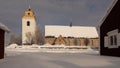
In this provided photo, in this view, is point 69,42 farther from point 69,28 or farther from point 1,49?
point 1,49

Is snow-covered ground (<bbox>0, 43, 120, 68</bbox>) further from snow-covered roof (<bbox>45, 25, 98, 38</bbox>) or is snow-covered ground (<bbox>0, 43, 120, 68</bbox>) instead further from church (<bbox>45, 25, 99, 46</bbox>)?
snow-covered roof (<bbox>45, 25, 98, 38</bbox>)

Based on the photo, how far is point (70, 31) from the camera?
76.6 meters

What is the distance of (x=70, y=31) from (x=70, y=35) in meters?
1.26

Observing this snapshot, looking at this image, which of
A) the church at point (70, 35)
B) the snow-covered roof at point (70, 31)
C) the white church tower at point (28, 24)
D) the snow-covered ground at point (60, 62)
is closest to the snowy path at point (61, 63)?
the snow-covered ground at point (60, 62)

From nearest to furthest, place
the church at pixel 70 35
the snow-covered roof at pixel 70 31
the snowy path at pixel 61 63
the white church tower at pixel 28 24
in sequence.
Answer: the snowy path at pixel 61 63
the church at pixel 70 35
the snow-covered roof at pixel 70 31
the white church tower at pixel 28 24

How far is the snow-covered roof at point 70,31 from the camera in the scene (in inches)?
2931

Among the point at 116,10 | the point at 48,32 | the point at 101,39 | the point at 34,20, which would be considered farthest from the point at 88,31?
the point at 116,10

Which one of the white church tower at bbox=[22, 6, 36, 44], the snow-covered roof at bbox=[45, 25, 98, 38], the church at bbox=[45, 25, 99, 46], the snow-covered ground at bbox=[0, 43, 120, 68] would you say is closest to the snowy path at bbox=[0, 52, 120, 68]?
the snow-covered ground at bbox=[0, 43, 120, 68]

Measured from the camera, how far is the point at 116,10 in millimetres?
22984

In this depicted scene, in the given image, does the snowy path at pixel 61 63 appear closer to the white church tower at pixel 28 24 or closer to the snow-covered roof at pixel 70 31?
the snow-covered roof at pixel 70 31

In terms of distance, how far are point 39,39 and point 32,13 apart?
32.7ft

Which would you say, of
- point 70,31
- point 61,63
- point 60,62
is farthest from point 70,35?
point 61,63

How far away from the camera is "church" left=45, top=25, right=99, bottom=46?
244ft

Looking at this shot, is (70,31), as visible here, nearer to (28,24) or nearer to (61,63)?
(28,24)
